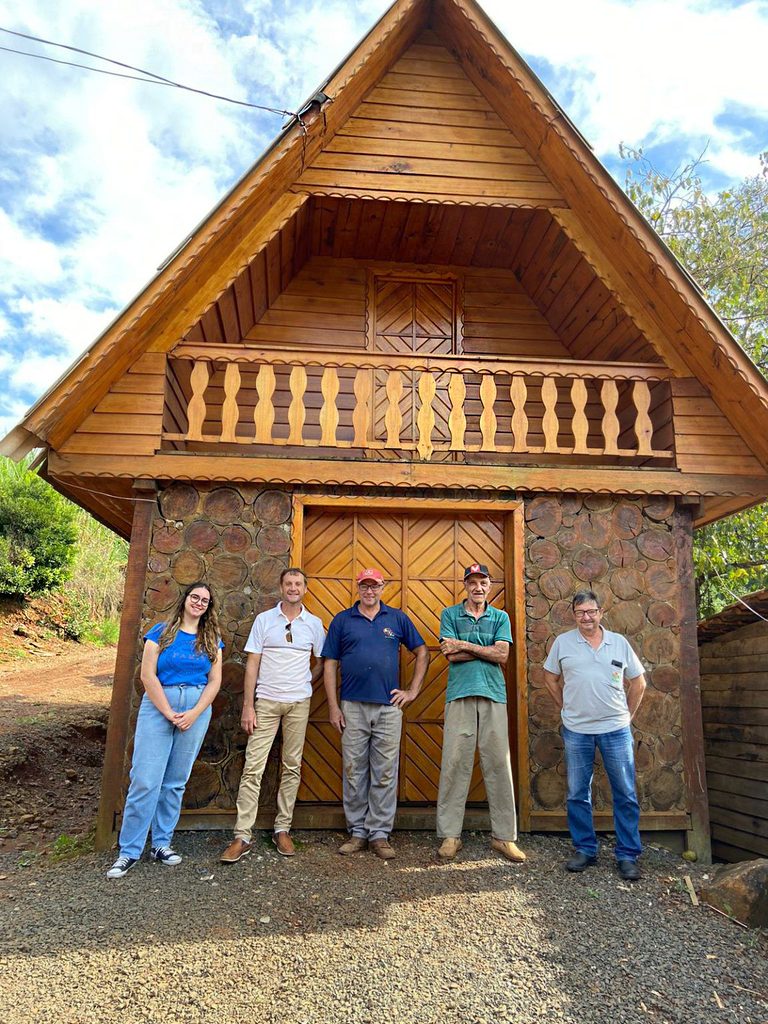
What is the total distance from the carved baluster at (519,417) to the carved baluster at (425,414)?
0.70 metres

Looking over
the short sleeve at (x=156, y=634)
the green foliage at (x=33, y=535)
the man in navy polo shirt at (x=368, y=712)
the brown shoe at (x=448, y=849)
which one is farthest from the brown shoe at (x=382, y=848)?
the green foliage at (x=33, y=535)

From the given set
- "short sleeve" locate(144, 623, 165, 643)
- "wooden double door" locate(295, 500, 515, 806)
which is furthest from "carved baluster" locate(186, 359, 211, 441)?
"short sleeve" locate(144, 623, 165, 643)

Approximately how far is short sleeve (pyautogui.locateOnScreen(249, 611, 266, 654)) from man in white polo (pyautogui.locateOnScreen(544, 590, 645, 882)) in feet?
6.97

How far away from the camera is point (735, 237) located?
11039 mm

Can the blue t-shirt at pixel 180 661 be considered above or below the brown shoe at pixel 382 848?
above

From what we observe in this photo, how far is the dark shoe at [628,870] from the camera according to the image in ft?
14.0

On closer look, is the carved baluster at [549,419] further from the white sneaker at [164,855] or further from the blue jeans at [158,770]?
the white sneaker at [164,855]

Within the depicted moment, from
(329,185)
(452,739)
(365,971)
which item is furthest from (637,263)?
(365,971)

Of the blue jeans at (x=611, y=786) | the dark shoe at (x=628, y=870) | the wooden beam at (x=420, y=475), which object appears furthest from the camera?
the wooden beam at (x=420, y=475)

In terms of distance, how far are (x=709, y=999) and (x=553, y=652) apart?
83.3 inches

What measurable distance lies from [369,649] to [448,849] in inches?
55.5

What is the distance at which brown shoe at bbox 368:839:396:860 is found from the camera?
4418 mm

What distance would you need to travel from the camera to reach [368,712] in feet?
15.4

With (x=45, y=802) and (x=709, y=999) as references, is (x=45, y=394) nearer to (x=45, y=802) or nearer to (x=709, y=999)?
(x=45, y=802)
